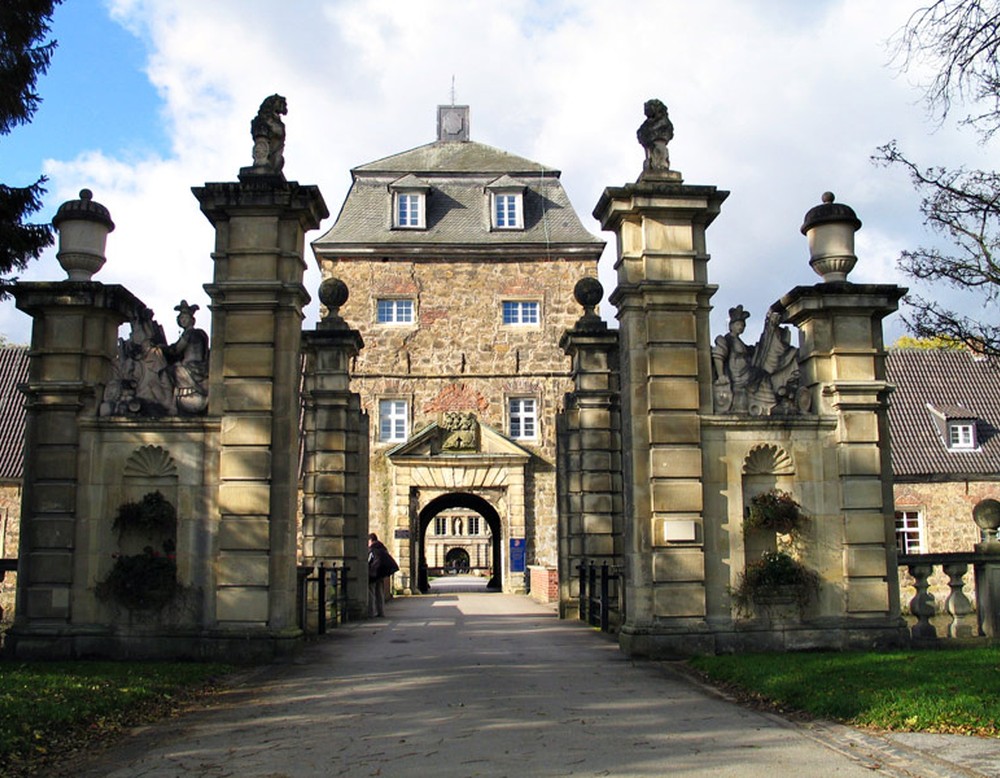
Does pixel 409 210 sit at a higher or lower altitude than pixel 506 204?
lower

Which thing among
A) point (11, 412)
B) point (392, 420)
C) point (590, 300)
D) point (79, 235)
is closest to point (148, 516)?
point (79, 235)

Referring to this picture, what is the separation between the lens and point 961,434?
110ft

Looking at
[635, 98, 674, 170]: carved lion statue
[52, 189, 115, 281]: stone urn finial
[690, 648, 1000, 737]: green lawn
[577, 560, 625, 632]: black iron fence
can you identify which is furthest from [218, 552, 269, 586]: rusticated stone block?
[635, 98, 674, 170]: carved lion statue

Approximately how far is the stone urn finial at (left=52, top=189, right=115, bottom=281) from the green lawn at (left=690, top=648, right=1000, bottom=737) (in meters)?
7.90

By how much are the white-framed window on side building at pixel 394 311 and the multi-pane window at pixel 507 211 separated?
A: 419 centimetres

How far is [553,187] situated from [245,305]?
1079 inches

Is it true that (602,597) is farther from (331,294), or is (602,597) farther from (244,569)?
(331,294)

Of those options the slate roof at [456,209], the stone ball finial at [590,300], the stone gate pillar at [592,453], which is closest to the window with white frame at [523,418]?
the slate roof at [456,209]

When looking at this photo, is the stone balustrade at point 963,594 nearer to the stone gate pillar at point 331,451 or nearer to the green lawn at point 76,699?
the green lawn at point 76,699

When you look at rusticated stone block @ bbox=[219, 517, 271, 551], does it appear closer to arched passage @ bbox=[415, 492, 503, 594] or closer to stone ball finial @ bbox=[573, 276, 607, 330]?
stone ball finial @ bbox=[573, 276, 607, 330]

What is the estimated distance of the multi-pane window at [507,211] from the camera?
122 feet

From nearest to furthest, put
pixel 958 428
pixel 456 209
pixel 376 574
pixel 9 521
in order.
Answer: pixel 376 574 < pixel 9 521 < pixel 958 428 < pixel 456 209

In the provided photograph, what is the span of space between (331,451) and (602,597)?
19.8 ft

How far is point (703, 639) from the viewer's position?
A: 11406 millimetres
